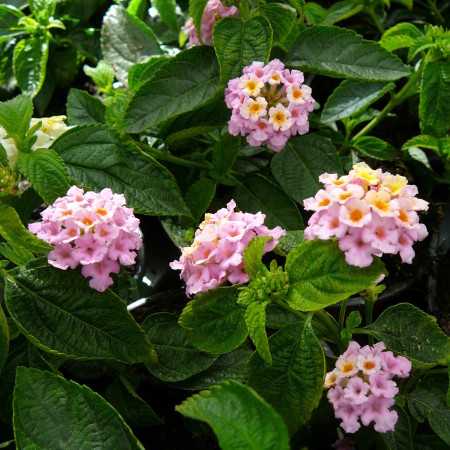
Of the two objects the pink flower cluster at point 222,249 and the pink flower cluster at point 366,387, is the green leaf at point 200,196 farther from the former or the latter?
the pink flower cluster at point 366,387

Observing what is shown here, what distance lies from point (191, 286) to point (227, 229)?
103mm

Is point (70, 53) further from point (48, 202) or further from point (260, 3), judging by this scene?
point (48, 202)

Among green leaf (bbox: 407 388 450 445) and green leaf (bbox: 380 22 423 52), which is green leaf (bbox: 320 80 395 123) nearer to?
green leaf (bbox: 380 22 423 52)

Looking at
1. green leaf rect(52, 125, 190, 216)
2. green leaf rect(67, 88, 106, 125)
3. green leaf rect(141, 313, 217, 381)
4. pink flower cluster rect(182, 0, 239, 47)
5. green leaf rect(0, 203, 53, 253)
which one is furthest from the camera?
green leaf rect(67, 88, 106, 125)

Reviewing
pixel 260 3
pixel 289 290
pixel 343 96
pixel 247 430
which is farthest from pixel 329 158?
pixel 247 430

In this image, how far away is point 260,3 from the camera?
1.31m

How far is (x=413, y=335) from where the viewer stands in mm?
986

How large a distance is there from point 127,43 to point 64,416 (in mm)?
971

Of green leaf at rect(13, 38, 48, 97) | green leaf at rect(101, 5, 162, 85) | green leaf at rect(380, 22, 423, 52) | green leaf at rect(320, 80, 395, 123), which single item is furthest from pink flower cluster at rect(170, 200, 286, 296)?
green leaf at rect(13, 38, 48, 97)

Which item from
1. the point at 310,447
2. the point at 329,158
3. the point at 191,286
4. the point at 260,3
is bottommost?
the point at 310,447

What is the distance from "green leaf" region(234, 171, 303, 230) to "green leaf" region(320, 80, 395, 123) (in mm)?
184

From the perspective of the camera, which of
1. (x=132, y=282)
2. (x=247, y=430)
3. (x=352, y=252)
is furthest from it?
(x=132, y=282)

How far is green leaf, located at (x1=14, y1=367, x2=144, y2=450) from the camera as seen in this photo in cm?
90

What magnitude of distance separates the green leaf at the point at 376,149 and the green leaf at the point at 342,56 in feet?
0.70
